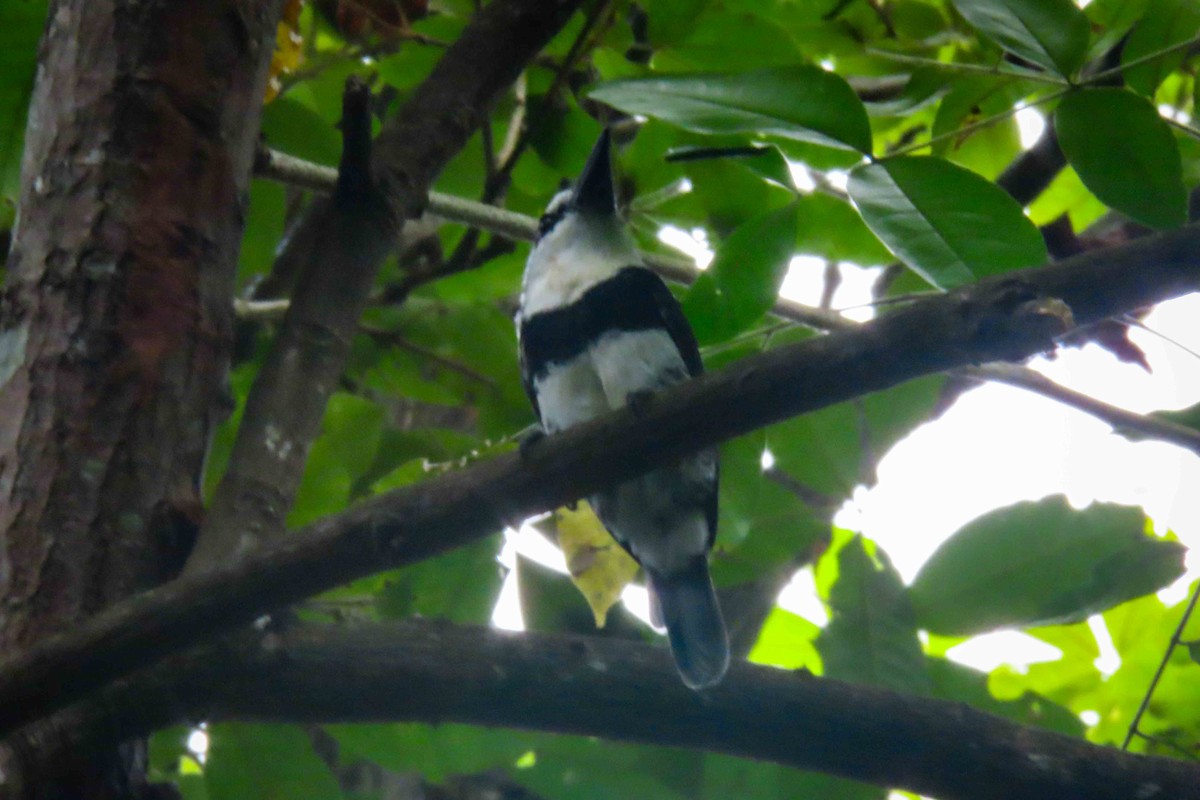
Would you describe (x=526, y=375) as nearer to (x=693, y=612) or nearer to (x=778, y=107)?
(x=693, y=612)

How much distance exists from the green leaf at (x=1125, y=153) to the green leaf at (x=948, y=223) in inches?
5.1

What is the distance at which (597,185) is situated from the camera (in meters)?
2.54

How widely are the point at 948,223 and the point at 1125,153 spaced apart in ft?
0.79

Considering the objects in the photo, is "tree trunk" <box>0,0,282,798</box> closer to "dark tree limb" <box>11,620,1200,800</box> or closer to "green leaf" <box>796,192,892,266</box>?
"dark tree limb" <box>11,620,1200,800</box>

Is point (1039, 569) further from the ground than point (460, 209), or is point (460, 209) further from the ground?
point (460, 209)

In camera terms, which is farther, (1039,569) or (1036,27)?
(1039,569)

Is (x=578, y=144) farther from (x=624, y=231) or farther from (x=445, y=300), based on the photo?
(x=445, y=300)

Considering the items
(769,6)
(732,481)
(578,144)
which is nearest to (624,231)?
(578,144)

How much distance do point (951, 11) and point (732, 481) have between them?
1279mm

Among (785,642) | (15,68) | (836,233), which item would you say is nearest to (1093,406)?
(836,233)

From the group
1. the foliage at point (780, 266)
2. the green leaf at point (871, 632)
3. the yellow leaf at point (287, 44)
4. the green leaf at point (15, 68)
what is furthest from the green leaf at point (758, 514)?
the green leaf at point (15, 68)

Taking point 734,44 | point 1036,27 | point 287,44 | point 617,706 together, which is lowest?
point 617,706

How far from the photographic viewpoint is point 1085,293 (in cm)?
121

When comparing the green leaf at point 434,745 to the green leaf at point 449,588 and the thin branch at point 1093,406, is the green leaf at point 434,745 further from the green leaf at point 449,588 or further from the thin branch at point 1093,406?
the thin branch at point 1093,406
